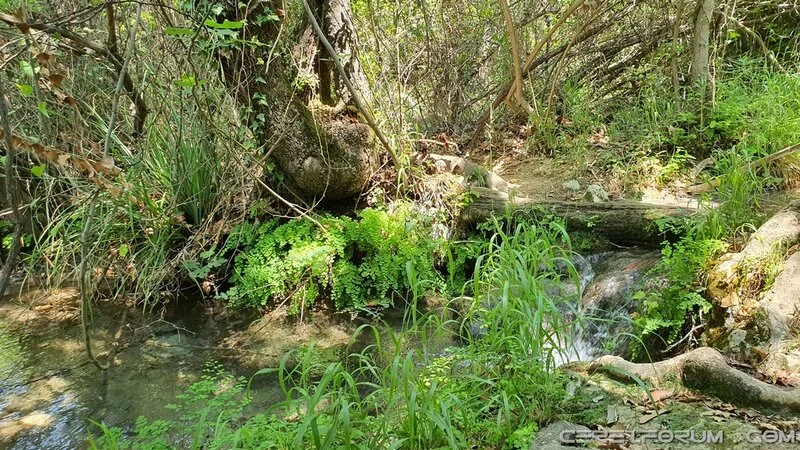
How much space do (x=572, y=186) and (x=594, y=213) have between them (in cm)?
80

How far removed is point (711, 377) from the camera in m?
2.20

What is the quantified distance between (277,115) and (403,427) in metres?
2.74

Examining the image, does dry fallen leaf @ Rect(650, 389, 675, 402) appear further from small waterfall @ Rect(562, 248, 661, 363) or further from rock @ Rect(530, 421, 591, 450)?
small waterfall @ Rect(562, 248, 661, 363)

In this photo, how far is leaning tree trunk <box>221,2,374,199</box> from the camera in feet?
12.9

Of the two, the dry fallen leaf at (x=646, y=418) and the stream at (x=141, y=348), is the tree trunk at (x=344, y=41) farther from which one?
the dry fallen leaf at (x=646, y=418)

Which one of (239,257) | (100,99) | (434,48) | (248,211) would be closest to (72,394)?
(239,257)

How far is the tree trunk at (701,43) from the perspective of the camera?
209 inches

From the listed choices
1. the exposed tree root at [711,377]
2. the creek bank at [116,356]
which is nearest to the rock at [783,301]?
the exposed tree root at [711,377]

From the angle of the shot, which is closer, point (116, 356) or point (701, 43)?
point (116, 356)

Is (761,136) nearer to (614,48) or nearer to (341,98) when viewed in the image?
(614,48)

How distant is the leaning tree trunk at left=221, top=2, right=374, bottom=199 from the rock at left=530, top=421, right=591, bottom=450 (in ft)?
8.86

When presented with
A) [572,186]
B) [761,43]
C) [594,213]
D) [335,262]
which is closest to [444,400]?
[335,262]

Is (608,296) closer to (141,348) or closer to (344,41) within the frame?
(344,41)

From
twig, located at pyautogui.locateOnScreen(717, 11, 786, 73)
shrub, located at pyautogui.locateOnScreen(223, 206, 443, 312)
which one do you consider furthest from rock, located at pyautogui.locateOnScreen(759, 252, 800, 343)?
twig, located at pyautogui.locateOnScreen(717, 11, 786, 73)
